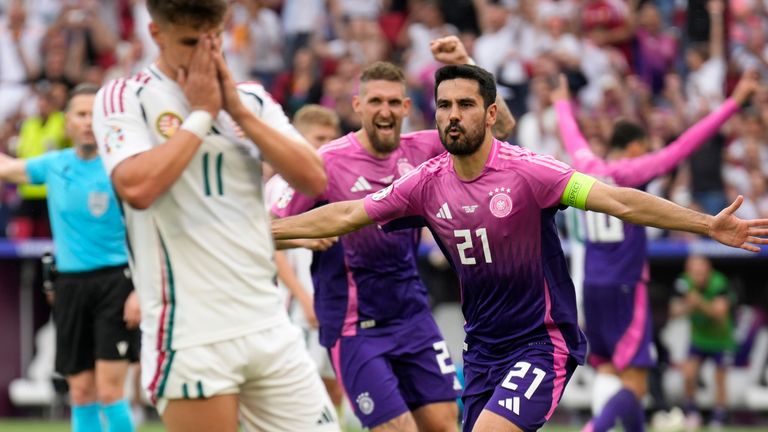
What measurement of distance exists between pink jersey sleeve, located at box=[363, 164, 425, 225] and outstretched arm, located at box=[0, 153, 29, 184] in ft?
11.4

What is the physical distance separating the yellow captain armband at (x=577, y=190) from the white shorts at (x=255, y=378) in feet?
5.78

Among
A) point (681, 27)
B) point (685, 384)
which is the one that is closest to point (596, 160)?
point (685, 384)

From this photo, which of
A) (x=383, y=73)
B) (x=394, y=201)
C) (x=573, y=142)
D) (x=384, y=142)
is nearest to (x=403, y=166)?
(x=384, y=142)

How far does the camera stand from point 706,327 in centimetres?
1420

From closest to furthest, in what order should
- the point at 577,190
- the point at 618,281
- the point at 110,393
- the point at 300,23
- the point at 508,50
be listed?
the point at 577,190 < the point at 110,393 < the point at 618,281 < the point at 508,50 < the point at 300,23

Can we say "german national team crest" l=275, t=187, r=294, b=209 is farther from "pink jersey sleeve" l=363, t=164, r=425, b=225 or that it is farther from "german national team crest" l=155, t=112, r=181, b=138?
"german national team crest" l=155, t=112, r=181, b=138

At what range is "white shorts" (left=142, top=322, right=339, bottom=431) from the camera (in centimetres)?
520

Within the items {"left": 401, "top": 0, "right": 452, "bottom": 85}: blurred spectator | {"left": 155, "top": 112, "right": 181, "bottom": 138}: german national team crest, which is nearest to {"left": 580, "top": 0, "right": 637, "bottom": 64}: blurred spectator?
{"left": 401, "top": 0, "right": 452, "bottom": 85}: blurred spectator

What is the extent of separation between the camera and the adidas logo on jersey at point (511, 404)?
262 inches

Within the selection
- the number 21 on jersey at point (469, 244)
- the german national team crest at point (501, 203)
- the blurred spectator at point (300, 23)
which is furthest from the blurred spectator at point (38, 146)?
the german national team crest at point (501, 203)

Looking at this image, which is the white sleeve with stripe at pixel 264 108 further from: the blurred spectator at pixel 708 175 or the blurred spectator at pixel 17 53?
the blurred spectator at pixel 17 53

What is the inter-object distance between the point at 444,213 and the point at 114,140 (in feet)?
7.46

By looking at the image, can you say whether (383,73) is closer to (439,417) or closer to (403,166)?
(403,166)

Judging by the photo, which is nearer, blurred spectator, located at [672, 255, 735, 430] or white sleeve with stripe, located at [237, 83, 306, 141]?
white sleeve with stripe, located at [237, 83, 306, 141]
